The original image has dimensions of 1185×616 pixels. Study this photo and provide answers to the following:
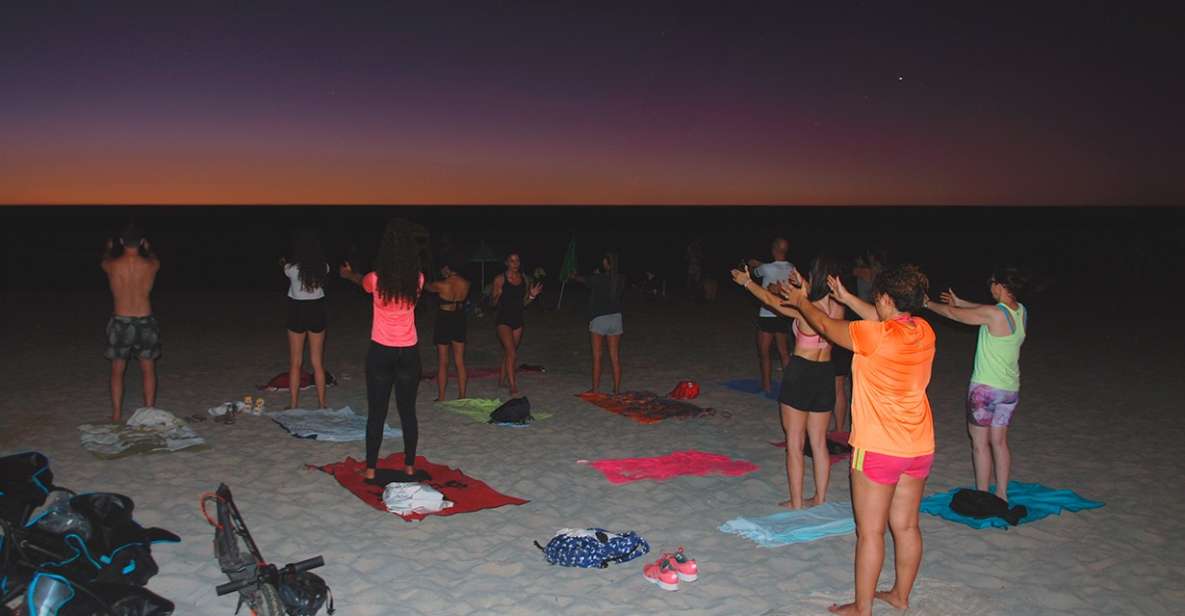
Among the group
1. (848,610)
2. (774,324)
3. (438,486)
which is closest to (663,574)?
(848,610)

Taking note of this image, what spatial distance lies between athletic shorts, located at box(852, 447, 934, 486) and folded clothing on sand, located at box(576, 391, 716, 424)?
5109 mm

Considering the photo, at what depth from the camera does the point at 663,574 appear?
5480 millimetres

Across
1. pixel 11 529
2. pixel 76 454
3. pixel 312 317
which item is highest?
pixel 312 317

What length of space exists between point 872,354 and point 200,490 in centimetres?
545

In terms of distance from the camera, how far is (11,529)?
4777 mm

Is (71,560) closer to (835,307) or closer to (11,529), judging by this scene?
(11,529)

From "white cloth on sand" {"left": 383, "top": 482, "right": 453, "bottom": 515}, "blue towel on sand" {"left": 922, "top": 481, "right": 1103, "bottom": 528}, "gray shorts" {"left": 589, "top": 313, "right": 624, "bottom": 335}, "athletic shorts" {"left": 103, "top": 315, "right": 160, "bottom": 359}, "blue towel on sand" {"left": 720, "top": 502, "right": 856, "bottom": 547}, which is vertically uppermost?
"gray shorts" {"left": 589, "top": 313, "right": 624, "bottom": 335}

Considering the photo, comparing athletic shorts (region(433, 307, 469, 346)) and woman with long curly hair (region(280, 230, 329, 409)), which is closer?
woman with long curly hair (region(280, 230, 329, 409))

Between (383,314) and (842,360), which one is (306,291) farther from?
(842,360)

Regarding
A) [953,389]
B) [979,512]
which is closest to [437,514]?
[979,512]

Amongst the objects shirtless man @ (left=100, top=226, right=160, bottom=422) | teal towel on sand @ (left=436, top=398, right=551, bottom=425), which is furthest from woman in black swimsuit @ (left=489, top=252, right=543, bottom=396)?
shirtless man @ (left=100, top=226, right=160, bottom=422)

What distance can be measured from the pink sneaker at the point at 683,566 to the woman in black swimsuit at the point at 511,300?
4977mm

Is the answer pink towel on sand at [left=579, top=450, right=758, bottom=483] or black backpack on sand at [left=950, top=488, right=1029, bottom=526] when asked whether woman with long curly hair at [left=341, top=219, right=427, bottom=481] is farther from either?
black backpack on sand at [left=950, top=488, right=1029, bottom=526]

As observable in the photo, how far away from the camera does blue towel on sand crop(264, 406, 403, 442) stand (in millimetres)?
8852
